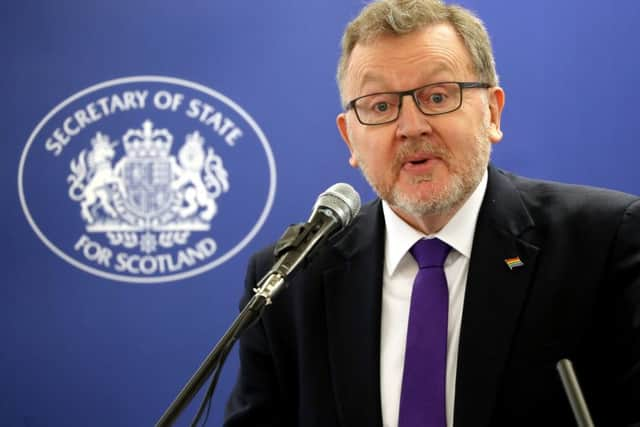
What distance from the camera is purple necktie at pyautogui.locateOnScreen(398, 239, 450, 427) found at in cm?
146

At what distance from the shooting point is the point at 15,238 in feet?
8.52

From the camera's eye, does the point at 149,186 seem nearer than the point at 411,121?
No

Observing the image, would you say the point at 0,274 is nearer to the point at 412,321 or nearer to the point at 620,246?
the point at 412,321

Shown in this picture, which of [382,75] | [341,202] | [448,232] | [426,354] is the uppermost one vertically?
[382,75]

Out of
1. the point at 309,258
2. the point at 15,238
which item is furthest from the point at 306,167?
the point at 309,258

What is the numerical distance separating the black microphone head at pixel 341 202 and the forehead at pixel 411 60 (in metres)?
0.37

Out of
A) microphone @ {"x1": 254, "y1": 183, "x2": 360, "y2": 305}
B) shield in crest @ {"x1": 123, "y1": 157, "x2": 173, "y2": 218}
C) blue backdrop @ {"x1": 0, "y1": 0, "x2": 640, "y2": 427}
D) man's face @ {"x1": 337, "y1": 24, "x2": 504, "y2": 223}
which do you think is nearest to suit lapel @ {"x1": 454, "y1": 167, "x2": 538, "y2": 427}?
man's face @ {"x1": 337, "y1": 24, "x2": 504, "y2": 223}

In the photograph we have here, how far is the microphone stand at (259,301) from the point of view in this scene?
0.97m

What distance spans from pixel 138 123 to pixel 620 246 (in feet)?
5.45

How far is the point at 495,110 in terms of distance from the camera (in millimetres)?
1646

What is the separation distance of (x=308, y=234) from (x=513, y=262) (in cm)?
55

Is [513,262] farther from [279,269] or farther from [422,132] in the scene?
[279,269]

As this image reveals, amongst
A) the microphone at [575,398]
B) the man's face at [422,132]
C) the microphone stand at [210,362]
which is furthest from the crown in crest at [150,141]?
the microphone at [575,398]

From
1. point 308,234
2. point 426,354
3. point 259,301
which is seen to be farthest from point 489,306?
point 259,301
